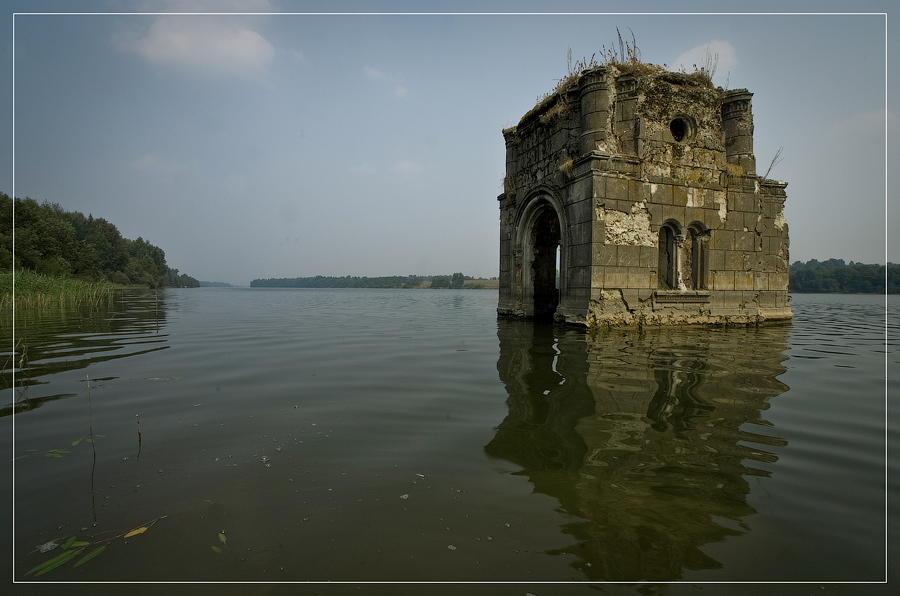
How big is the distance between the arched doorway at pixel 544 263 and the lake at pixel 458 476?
28.0 ft

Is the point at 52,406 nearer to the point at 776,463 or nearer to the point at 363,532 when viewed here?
the point at 363,532

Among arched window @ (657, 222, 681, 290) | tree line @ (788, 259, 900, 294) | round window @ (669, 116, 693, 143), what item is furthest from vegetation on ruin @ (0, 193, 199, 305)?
tree line @ (788, 259, 900, 294)

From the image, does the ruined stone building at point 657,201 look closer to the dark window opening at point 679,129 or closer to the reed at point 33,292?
the dark window opening at point 679,129

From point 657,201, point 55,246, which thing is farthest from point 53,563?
point 55,246

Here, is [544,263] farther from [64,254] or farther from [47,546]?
[64,254]

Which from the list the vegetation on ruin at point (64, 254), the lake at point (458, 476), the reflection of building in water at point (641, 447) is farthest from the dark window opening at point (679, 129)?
the vegetation on ruin at point (64, 254)

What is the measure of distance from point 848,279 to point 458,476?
200 feet

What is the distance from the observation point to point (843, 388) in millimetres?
4738

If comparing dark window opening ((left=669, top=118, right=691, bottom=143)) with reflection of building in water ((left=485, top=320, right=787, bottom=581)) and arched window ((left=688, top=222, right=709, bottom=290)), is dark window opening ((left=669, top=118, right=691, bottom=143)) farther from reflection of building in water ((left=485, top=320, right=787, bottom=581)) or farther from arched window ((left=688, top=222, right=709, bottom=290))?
reflection of building in water ((left=485, top=320, right=787, bottom=581))

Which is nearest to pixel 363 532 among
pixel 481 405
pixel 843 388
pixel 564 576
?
pixel 564 576

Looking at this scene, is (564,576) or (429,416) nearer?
(564,576)

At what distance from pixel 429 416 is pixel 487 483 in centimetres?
131

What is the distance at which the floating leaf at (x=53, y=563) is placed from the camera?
1.72 metres

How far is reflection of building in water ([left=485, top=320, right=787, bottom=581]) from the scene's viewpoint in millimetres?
1938
